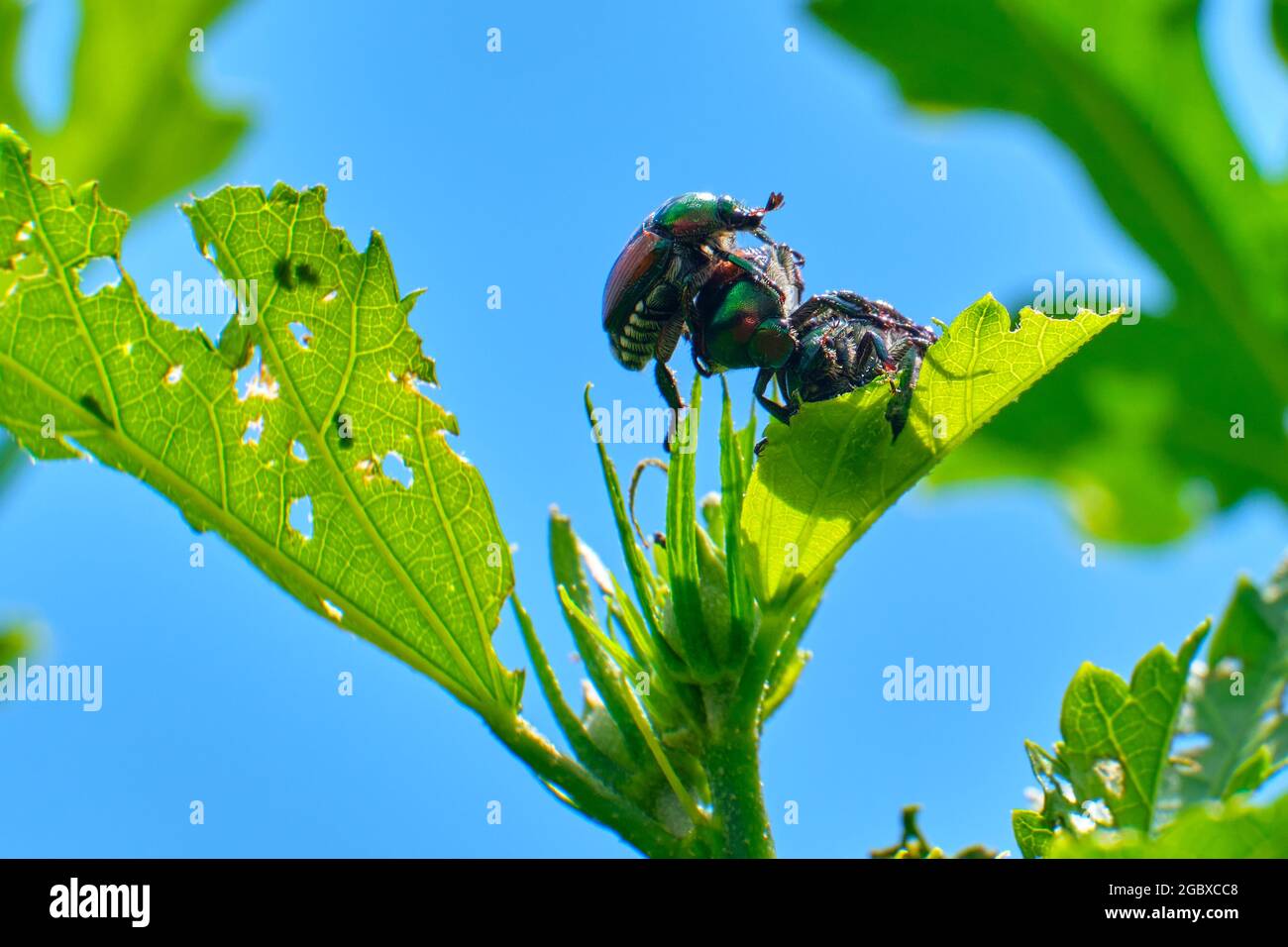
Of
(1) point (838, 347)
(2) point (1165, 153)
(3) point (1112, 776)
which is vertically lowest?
(3) point (1112, 776)

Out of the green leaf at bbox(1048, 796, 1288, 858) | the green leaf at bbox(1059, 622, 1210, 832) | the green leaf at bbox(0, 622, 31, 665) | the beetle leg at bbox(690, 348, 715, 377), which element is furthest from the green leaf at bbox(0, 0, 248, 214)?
the green leaf at bbox(1048, 796, 1288, 858)

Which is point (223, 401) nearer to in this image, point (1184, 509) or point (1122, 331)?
point (1122, 331)

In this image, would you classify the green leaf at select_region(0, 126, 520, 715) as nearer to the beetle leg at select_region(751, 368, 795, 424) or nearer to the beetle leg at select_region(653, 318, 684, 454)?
the beetle leg at select_region(751, 368, 795, 424)

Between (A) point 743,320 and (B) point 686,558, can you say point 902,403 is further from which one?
(A) point 743,320

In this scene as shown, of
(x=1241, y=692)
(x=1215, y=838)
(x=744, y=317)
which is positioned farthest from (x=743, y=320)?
(x=1215, y=838)

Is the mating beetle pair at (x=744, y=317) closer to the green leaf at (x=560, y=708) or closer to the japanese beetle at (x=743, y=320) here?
the japanese beetle at (x=743, y=320)
